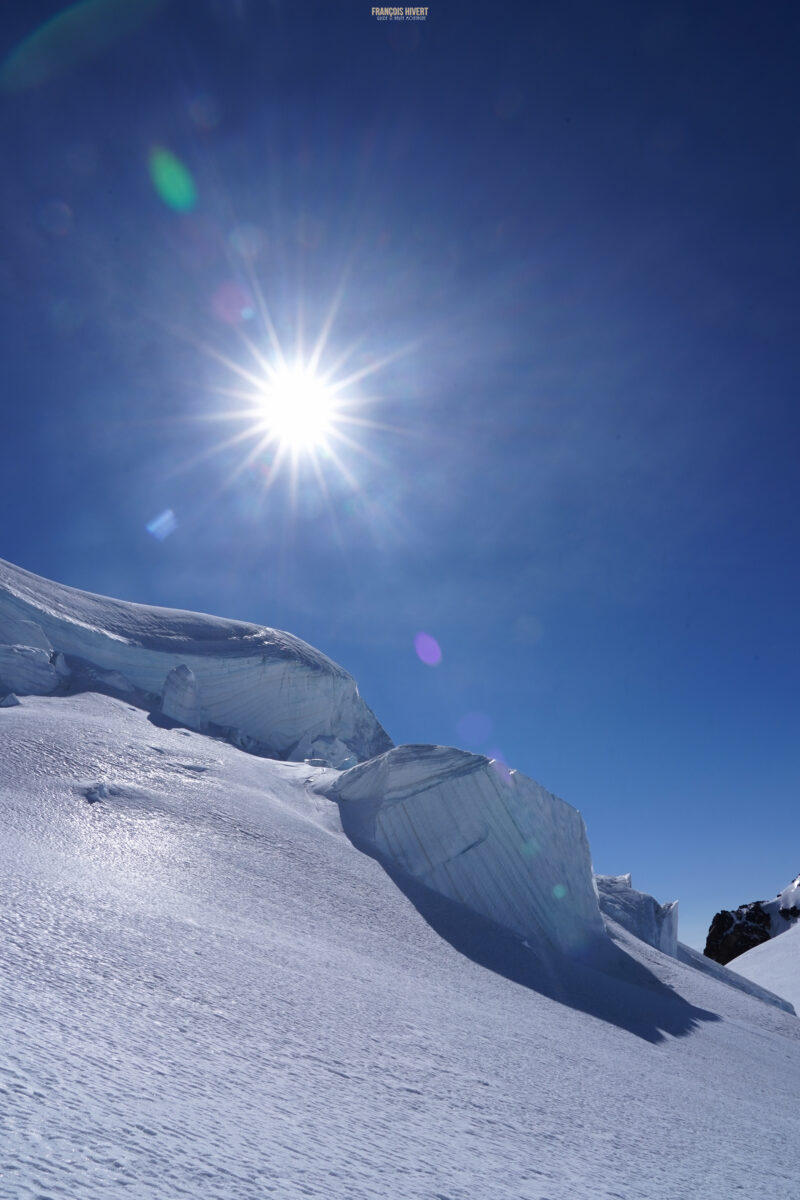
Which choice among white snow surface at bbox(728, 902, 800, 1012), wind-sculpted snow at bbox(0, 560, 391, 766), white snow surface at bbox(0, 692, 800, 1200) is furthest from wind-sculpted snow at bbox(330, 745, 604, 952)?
white snow surface at bbox(728, 902, 800, 1012)

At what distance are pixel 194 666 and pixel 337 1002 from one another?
20934 mm

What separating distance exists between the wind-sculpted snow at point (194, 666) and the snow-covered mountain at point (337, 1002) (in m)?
4.78

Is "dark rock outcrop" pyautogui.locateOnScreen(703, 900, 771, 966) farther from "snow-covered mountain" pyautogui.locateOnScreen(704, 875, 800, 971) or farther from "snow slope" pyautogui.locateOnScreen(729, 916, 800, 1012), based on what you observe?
"snow slope" pyautogui.locateOnScreen(729, 916, 800, 1012)

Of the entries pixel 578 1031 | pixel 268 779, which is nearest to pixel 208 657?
pixel 268 779

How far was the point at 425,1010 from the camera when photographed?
5465 millimetres

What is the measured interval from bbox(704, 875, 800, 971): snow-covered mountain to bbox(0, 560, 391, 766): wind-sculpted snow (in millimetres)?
28339

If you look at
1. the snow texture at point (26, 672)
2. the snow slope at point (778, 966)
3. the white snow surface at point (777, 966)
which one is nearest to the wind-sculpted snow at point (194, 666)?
the snow texture at point (26, 672)

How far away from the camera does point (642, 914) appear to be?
1686cm

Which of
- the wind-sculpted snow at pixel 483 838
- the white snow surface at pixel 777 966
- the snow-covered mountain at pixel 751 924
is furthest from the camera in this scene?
the snow-covered mountain at pixel 751 924

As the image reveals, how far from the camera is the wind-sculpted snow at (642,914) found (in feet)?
54.1

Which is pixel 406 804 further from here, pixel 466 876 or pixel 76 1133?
pixel 76 1133

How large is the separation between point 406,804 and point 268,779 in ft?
11.4

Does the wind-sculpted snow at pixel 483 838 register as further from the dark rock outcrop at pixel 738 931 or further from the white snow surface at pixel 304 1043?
the dark rock outcrop at pixel 738 931

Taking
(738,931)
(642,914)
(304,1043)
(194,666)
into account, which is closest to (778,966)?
(738,931)
